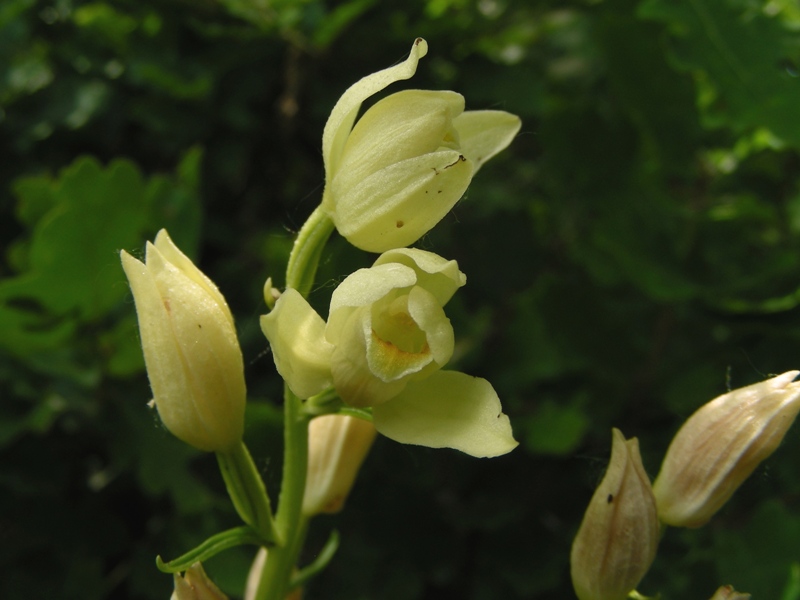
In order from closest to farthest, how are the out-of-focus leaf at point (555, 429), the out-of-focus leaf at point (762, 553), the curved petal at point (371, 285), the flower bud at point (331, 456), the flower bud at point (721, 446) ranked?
the curved petal at point (371, 285) < the flower bud at point (721, 446) < the flower bud at point (331, 456) < the out-of-focus leaf at point (762, 553) < the out-of-focus leaf at point (555, 429)

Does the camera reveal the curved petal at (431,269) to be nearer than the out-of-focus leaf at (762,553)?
Yes

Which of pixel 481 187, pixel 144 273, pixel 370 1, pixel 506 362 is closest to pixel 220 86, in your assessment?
pixel 370 1

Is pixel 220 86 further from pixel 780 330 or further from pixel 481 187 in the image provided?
pixel 780 330

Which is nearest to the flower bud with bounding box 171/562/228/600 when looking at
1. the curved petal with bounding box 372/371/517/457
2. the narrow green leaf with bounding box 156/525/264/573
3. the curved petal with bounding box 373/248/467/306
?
the narrow green leaf with bounding box 156/525/264/573

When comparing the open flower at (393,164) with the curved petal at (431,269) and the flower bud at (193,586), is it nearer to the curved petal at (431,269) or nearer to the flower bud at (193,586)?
the curved petal at (431,269)

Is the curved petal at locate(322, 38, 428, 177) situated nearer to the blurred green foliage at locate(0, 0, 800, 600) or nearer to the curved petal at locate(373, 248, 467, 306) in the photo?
the curved petal at locate(373, 248, 467, 306)

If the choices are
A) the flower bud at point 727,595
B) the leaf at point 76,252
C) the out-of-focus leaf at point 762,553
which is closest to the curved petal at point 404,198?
the flower bud at point 727,595
